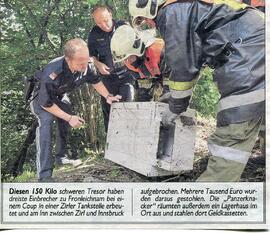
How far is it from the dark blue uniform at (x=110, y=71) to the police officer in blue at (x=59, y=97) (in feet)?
0.16

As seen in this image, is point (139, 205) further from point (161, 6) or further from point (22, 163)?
point (161, 6)

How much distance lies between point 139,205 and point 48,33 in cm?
162

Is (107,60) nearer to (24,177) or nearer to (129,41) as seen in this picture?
(129,41)

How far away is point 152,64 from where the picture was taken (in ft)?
16.0

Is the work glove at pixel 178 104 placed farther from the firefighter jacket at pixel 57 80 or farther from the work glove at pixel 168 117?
the firefighter jacket at pixel 57 80

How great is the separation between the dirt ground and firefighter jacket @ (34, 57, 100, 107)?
1.96 feet

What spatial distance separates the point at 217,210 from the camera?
4785 mm

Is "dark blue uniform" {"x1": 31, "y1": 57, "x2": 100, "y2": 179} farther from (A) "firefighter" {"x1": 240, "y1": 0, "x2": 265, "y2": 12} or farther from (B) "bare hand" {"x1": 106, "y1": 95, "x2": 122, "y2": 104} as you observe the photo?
(A) "firefighter" {"x1": 240, "y1": 0, "x2": 265, "y2": 12}

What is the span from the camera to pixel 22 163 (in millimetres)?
4875

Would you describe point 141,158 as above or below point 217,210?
above

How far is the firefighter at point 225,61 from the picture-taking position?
A: 457 cm

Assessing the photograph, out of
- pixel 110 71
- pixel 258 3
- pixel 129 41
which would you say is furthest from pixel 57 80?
pixel 258 3

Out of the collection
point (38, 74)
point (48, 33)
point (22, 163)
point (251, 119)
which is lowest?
point (22, 163)

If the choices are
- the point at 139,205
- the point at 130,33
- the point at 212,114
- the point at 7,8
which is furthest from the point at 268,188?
the point at 7,8
